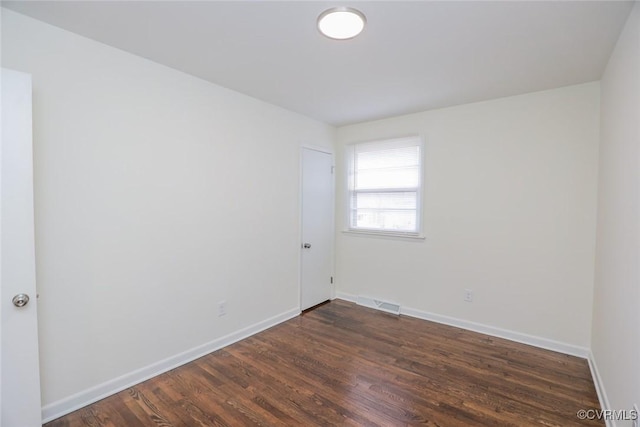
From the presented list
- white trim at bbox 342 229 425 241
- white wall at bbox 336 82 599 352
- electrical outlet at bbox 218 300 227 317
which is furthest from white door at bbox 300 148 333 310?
electrical outlet at bbox 218 300 227 317

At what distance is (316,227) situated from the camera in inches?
160

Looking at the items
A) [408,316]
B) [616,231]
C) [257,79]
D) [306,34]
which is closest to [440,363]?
[408,316]

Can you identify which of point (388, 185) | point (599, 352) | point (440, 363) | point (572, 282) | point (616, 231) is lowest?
point (440, 363)

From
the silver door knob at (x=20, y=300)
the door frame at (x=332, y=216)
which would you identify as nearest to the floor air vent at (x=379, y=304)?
the door frame at (x=332, y=216)

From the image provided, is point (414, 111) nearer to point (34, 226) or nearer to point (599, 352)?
point (599, 352)

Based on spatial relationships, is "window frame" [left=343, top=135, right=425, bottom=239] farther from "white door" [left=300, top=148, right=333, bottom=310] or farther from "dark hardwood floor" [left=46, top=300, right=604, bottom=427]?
"dark hardwood floor" [left=46, top=300, right=604, bottom=427]

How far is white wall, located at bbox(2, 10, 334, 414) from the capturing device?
1.91 metres

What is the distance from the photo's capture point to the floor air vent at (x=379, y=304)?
3.84m

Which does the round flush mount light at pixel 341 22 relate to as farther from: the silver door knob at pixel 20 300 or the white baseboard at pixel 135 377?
the white baseboard at pixel 135 377

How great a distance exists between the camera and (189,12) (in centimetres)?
175

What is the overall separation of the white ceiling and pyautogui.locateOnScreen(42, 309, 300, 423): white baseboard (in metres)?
2.45

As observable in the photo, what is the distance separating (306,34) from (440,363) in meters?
2.84

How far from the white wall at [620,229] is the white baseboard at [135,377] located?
9.54 ft

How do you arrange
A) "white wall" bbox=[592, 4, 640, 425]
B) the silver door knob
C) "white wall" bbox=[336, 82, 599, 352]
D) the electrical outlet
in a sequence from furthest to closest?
the electrical outlet < "white wall" bbox=[336, 82, 599, 352] < the silver door knob < "white wall" bbox=[592, 4, 640, 425]
